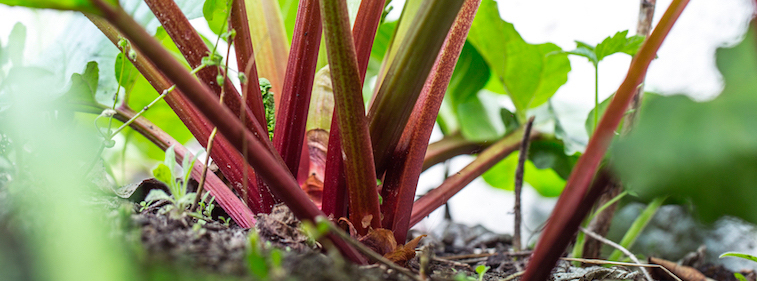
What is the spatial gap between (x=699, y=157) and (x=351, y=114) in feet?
0.77

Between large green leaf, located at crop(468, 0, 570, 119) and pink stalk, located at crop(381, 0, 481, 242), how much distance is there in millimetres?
285

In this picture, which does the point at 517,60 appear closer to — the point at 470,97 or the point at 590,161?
the point at 470,97

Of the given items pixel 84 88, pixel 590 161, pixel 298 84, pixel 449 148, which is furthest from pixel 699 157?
pixel 84 88

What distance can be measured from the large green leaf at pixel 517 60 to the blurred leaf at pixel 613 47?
0.53 feet

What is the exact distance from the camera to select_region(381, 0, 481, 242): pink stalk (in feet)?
1.47

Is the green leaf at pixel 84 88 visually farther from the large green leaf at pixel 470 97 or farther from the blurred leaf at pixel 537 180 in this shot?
the blurred leaf at pixel 537 180

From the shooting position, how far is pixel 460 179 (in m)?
0.59

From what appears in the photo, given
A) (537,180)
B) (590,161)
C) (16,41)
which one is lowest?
(537,180)

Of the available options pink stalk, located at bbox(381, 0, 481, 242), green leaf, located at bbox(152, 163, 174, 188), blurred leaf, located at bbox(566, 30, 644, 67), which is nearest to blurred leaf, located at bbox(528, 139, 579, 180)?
blurred leaf, located at bbox(566, 30, 644, 67)

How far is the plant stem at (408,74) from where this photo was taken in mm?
348

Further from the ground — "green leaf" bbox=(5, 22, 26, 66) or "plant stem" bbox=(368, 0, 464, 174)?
"green leaf" bbox=(5, 22, 26, 66)

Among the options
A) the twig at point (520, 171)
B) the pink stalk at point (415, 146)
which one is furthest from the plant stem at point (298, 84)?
the twig at point (520, 171)

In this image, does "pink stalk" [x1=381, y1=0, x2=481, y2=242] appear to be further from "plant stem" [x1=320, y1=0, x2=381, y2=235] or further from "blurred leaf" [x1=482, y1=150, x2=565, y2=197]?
"blurred leaf" [x1=482, y1=150, x2=565, y2=197]

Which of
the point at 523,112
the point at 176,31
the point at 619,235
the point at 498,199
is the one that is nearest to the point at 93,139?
the point at 176,31
